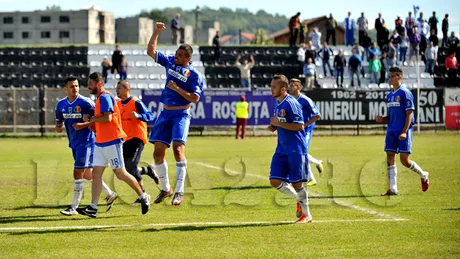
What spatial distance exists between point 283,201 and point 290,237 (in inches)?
155

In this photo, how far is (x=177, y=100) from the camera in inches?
522

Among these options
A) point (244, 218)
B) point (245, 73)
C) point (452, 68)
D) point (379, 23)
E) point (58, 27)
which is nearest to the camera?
point (244, 218)

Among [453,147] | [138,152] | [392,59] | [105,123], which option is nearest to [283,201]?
[138,152]

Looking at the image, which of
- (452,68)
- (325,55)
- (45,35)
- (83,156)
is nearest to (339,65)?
(325,55)

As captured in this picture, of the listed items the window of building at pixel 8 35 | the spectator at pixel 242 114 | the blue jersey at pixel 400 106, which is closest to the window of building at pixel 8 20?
the window of building at pixel 8 35

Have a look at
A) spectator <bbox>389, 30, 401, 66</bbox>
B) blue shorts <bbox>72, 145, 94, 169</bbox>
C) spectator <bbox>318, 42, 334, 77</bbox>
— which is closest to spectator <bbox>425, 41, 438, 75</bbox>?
spectator <bbox>389, 30, 401, 66</bbox>

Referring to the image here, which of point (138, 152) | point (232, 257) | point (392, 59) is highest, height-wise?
point (392, 59)

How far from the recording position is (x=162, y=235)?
1048cm

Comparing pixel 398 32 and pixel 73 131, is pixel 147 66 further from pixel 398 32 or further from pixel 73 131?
pixel 73 131

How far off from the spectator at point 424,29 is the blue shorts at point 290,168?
117 feet

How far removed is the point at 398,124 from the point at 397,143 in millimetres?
332

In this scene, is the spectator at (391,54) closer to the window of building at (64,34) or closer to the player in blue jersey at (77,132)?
the player in blue jersey at (77,132)

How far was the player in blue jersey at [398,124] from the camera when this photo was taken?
15.0m

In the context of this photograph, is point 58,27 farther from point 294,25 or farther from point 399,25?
point 399,25
